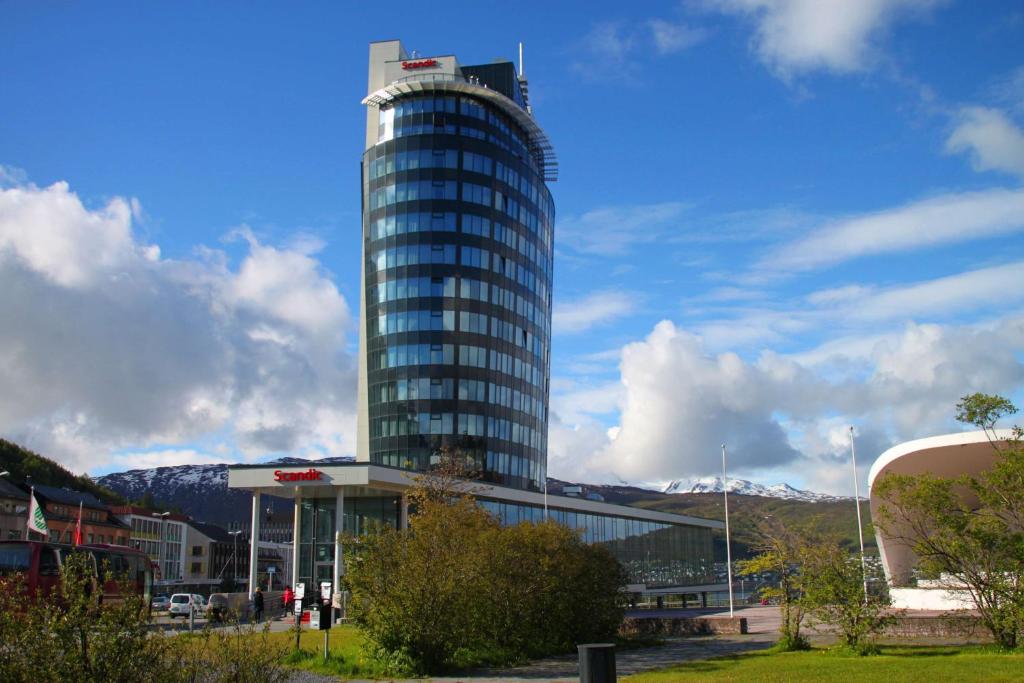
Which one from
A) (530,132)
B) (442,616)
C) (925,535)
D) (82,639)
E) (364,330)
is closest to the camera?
(82,639)

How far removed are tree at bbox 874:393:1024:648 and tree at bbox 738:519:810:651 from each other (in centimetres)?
282

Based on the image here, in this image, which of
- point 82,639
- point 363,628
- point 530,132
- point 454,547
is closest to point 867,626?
point 454,547

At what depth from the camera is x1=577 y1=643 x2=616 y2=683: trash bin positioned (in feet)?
24.4

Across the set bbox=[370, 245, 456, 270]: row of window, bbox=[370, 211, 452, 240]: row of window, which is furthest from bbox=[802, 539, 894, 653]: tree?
bbox=[370, 211, 452, 240]: row of window

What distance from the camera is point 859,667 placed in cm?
2248

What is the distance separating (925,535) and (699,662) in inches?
341

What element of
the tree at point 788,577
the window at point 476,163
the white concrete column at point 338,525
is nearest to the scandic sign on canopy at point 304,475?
the white concrete column at point 338,525

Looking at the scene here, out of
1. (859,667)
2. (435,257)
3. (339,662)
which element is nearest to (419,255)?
(435,257)

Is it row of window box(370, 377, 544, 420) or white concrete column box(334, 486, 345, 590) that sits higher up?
row of window box(370, 377, 544, 420)

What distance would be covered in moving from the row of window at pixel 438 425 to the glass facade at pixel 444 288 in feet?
0.30

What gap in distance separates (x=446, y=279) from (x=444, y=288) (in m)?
0.82

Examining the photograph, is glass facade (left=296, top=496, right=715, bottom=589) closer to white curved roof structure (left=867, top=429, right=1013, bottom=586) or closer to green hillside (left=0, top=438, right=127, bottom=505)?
white curved roof structure (left=867, top=429, right=1013, bottom=586)

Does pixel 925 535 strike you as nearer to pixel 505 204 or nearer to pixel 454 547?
pixel 454 547

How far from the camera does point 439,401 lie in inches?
3206
